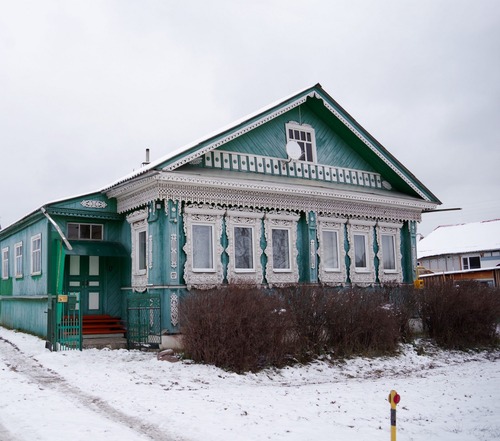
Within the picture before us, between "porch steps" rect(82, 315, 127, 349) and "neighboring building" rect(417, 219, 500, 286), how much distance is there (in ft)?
104

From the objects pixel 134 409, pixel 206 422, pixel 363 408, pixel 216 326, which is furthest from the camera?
pixel 216 326

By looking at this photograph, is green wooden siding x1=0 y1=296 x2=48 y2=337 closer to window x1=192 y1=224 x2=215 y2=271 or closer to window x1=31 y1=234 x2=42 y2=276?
window x1=31 y1=234 x2=42 y2=276

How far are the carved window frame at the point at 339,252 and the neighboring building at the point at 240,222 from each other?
0.04 m

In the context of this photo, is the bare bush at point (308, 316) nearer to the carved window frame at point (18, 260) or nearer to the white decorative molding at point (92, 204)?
the white decorative molding at point (92, 204)

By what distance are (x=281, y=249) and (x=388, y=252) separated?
4856 mm

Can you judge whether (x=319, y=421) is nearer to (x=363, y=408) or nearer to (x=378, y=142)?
(x=363, y=408)

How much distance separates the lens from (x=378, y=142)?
19.9 metres

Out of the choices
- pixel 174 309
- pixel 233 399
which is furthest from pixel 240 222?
pixel 233 399

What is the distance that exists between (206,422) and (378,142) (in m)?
13.7

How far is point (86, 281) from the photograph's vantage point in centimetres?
1783

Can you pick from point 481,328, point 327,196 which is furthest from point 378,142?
point 481,328

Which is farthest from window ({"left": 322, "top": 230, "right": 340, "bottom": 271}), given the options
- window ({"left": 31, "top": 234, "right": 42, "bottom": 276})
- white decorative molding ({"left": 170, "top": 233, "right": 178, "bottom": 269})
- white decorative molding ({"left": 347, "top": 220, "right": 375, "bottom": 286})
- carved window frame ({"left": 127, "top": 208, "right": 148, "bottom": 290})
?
window ({"left": 31, "top": 234, "right": 42, "bottom": 276})

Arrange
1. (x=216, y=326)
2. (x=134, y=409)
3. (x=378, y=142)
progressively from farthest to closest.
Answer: (x=378, y=142)
(x=216, y=326)
(x=134, y=409)

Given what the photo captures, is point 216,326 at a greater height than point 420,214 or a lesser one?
lesser
